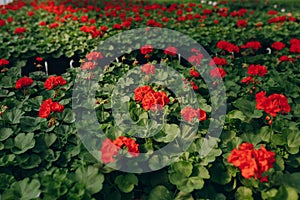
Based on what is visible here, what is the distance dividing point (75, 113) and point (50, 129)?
342mm

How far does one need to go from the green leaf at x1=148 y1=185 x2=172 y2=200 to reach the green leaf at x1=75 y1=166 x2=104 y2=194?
289 mm

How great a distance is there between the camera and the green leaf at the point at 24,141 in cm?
212

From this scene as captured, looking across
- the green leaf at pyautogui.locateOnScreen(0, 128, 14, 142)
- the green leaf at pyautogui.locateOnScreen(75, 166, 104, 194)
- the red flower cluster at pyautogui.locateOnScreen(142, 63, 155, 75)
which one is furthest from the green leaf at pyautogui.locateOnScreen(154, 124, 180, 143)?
the green leaf at pyautogui.locateOnScreen(0, 128, 14, 142)

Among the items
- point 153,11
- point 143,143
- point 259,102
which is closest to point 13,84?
point 143,143

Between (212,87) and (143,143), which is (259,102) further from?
(212,87)

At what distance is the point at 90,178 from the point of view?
1812 mm

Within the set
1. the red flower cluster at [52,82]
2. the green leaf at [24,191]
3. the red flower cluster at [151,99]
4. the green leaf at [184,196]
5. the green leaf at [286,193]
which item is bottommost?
the green leaf at [184,196]

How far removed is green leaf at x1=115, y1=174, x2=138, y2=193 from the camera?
6.07 ft

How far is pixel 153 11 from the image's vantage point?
7.40m

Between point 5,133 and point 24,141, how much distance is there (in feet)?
0.67

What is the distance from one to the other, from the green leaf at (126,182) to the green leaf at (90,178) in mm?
114

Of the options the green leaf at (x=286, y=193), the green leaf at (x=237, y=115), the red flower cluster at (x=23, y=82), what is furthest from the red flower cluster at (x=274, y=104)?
the red flower cluster at (x=23, y=82)

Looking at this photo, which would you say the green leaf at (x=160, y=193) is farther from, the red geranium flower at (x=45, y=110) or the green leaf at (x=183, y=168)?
the red geranium flower at (x=45, y=110)

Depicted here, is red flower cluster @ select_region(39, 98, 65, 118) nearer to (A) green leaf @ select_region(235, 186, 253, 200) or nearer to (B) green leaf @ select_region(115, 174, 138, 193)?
(B) green leaf @ select_region(115, 174, 138, 193)
